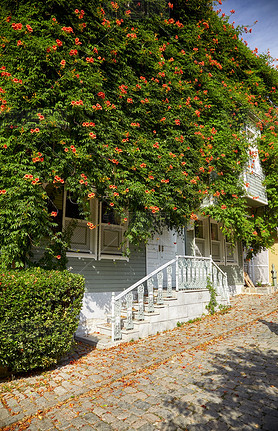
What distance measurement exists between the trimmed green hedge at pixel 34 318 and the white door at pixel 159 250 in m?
4.51

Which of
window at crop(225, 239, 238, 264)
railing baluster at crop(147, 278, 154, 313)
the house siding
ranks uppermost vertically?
window at crop(225, 239, 238, 264)

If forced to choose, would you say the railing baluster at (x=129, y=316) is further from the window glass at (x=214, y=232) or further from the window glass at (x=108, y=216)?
the window glass at (x=214, y=232)

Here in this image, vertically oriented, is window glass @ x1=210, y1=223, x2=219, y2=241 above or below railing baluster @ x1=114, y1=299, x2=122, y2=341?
above

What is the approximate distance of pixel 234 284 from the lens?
44.9 ft

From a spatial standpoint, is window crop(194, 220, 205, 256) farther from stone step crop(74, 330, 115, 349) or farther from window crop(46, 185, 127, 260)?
stone step crop(74, 330, 115, 349)

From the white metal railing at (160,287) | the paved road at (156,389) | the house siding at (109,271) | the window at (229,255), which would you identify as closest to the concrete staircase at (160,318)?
the white metal railing at (160,287)

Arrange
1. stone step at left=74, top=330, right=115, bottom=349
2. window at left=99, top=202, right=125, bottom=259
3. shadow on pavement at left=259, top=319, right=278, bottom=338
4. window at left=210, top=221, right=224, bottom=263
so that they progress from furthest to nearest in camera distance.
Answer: window at left=210, top=221, right=224, bottom=263 → window at left=99, top=202, right=125, bottom=259 → shadow on pavement at left=259, top=319, right=278, bottom=338 → stone step at left=74, top=330, right=115, bottom=349

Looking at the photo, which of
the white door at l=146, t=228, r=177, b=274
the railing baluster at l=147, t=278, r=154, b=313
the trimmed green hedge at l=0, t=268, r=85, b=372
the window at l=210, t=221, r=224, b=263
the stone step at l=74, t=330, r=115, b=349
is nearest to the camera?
the trimmed green hedge at l=0, t=268, r=85, b=372

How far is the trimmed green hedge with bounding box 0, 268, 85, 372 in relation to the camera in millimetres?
4156

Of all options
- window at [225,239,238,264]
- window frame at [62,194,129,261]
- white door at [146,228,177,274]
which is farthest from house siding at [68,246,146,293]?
window at [225,239,238,264]

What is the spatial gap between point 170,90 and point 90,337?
7102mm

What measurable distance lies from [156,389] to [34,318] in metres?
2.05

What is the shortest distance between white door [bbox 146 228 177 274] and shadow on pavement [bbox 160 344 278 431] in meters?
4.69

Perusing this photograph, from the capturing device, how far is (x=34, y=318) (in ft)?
14.3
